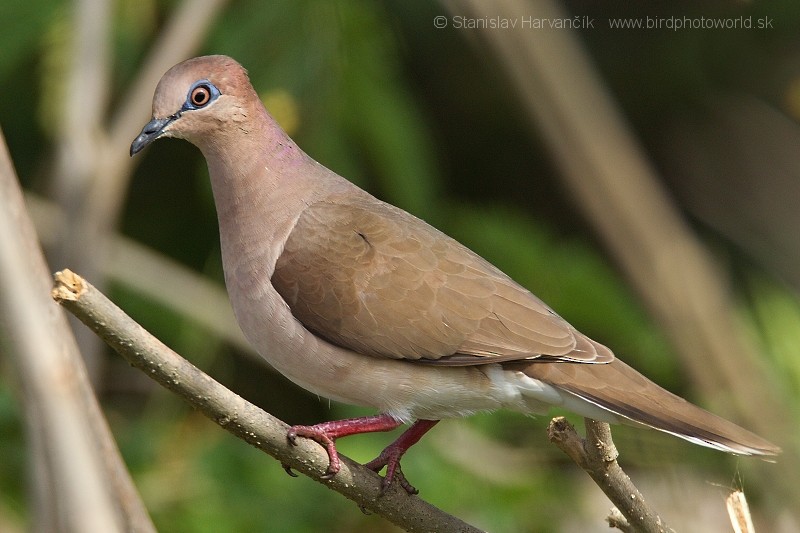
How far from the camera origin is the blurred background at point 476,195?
4148 mm

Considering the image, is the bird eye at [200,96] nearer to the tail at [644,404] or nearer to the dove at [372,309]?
the dove at [372,309]

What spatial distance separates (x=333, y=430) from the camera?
2518mm

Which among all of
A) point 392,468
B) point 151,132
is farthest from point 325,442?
point 151,132

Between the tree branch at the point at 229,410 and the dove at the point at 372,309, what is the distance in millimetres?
81

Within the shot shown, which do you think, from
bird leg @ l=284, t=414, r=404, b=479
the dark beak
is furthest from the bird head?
bird leg @ l=284, t=414, r=404, b=479

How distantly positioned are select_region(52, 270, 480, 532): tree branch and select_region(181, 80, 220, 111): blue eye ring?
3.10ft

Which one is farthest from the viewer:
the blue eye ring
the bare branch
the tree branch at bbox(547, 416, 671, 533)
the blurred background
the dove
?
the blurred background

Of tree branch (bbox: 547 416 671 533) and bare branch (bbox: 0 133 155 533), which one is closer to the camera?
bare branch (bbox: 0 133 155 533)

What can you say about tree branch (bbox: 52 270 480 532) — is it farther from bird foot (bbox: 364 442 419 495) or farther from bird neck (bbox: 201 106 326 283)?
bird neck (bbox: 201 106 326 283)

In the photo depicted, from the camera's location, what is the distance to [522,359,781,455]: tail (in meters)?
2.37

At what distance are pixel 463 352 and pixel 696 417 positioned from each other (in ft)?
1.93

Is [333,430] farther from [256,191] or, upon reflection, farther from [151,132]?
[151,132]

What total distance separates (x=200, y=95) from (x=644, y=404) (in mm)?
1382

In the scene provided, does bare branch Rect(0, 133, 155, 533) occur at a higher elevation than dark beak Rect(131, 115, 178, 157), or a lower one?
lower
